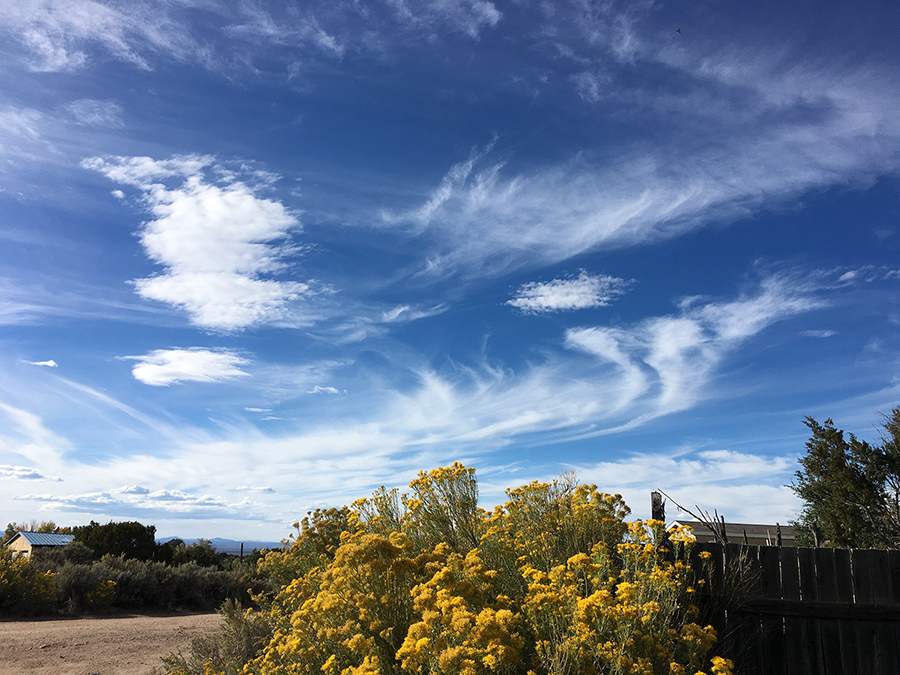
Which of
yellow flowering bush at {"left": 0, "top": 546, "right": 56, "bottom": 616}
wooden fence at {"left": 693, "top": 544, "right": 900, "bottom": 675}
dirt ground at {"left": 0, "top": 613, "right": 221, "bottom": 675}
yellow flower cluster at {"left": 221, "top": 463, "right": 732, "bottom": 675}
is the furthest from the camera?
yellow flowering bush at {"left": 0, "top": 546, "right": 56, "bottom": 616}

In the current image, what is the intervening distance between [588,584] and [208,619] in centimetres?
1206

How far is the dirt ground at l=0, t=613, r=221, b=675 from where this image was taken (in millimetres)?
8234

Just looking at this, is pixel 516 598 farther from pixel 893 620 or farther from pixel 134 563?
pixel 134 563

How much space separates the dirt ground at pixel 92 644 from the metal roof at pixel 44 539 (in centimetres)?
1144

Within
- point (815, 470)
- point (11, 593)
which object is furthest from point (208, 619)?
point (815, 470)

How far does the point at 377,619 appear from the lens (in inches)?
155

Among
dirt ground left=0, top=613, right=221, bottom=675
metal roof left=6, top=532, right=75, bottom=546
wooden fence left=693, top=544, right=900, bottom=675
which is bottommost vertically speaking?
dirt ground left=0, top=613, right=221, bottom=675

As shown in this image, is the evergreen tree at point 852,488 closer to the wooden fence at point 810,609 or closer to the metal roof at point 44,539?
the wooden fence at point 810,609

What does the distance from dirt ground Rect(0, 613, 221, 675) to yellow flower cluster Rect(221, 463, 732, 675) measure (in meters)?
4.31

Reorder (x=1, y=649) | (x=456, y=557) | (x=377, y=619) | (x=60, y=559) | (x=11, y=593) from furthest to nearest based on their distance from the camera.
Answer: (x=60, y=559) → (x=11, y=593) → (x=1, y=649) → (x=456, y=557) → (x=377, y=619)

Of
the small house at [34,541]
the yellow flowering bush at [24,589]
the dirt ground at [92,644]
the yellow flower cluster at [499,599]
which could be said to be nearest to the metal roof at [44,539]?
the small house at [34,541]

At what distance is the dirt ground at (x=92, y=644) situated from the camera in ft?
27.0

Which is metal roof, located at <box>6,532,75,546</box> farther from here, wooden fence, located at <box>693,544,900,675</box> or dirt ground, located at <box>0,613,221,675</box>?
wooden fence, located at <box>693,544,900,675</box>

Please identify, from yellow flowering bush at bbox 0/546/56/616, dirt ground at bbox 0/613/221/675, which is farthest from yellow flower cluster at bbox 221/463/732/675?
yellow flowering bush at bbox 0/546/56/616
